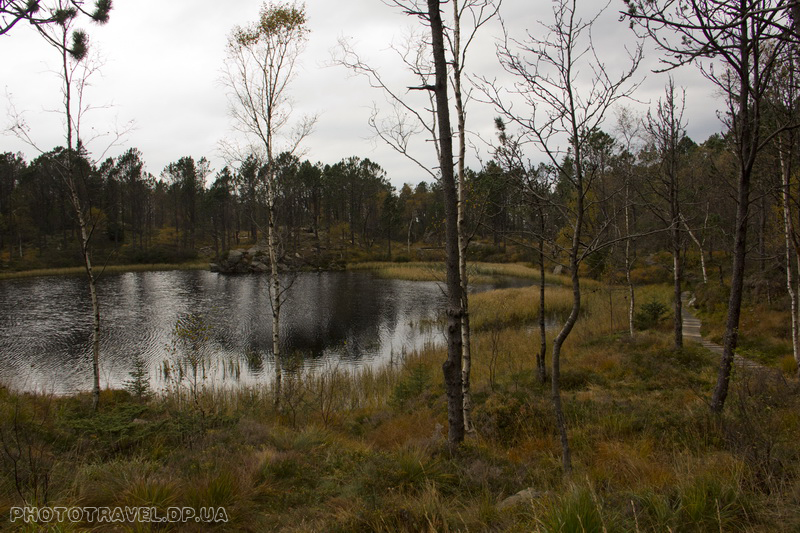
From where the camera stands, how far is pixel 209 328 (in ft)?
32.6

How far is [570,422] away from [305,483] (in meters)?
4.74

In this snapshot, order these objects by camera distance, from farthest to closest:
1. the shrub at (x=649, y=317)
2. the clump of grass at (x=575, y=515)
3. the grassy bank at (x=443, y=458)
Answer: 1. the shrub at (x=649, y=317)
2. the grassy bank at (x=443, y=458)
3. the clump of grass at (x=575, y=515)

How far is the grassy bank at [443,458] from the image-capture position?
3.32 m

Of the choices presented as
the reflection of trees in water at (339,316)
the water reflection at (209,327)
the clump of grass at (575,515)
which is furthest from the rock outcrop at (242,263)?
the clump of grass at (575,515)

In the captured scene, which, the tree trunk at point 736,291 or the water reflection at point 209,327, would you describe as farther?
the water reflection at point 209,327

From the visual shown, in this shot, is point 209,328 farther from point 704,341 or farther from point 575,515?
point 704,341

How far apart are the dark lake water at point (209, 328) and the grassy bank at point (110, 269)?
968 cm

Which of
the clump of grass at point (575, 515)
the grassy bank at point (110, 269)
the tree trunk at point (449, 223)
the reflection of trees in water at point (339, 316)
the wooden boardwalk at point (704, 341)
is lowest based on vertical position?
the reflection of trees in water at point (339, 316)

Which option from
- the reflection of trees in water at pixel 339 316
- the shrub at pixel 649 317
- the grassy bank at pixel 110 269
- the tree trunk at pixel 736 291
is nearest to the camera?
the tree trunk at pixel 736 291

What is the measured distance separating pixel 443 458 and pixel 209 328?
23.0ft

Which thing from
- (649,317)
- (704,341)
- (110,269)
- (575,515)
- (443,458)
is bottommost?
(704,341)

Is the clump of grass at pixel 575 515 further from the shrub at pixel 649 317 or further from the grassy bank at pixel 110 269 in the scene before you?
the grassy bank at pixel 110 269

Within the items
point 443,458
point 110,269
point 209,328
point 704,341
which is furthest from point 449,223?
point 110,269

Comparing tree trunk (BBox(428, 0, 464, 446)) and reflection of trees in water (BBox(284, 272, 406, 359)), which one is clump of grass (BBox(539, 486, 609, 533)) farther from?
reflection of trees in water (BBox(284, 272, 406, 359))
